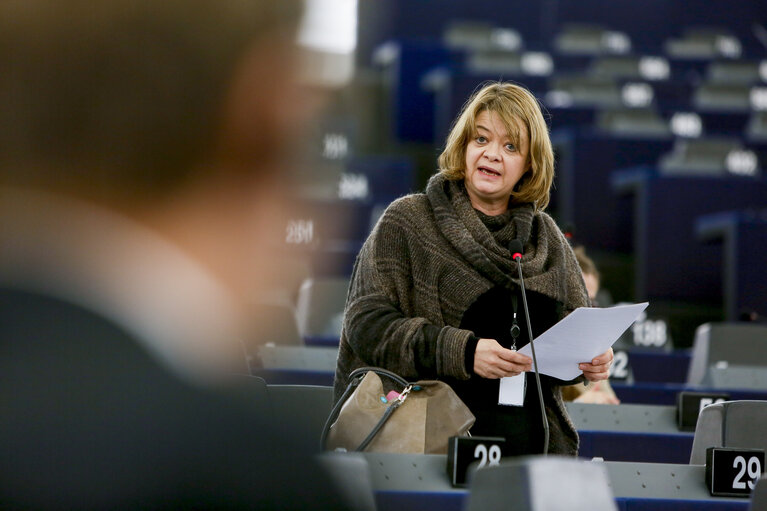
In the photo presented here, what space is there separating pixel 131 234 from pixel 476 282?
1.92m

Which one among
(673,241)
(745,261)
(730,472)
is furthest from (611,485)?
(673,241)

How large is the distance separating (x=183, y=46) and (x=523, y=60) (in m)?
9.74

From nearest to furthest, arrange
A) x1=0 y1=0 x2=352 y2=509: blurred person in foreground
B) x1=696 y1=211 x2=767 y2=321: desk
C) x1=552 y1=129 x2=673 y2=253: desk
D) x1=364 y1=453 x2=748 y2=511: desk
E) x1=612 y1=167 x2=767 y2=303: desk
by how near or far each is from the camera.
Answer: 1. x1=0 y1=0 x2=352 y2=509: blurred person in foreground
2. x1=364 y1=453 x2=748 y2=511: desk
3. x1=696 y1=211 x2=767 y2=321: desk
4. x1=612 y1=167 x2=767 y2=303: desk
5. x1=552 y1=129 x2=673 y2=253: desk

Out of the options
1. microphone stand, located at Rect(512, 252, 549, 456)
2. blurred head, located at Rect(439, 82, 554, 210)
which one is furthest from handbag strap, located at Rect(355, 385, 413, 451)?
blurred head, located at Rect(439, 82, 554, 210)

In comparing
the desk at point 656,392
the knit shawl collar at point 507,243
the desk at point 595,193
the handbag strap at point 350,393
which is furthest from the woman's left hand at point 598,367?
the desk at point 595,193

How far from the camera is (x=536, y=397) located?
2387 millimetres

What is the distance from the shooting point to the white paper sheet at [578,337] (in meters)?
2.24

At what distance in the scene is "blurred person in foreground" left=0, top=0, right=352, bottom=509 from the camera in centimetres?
47

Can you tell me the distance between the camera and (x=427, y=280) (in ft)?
7.76

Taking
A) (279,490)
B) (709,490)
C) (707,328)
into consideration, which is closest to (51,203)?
(279,490)

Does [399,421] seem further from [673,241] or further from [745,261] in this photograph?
[673,241]

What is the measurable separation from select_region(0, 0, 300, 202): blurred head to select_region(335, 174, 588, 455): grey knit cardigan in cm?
174

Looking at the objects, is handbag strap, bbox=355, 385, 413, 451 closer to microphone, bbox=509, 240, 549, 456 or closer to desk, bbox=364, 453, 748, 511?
desk, bbox=364, 453, 748, 511

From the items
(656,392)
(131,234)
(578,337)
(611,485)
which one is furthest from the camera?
(656,392)
